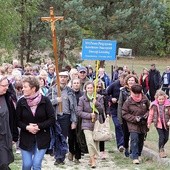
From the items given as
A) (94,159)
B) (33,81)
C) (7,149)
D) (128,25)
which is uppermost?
(128,25)

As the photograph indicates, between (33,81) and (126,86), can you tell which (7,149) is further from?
(126,86)

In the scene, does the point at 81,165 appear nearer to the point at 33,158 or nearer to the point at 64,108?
the point at 64,108

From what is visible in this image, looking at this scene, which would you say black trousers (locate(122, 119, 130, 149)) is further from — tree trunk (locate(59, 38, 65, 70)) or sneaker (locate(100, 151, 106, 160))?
tree trunk (locate(59, 38, 65, 70))

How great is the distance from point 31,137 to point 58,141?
2.30 meters

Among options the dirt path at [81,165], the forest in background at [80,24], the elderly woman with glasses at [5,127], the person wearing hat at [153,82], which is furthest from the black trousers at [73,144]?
the forest in background at [80,24]

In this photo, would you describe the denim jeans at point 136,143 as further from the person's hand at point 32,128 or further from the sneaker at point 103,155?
the person's hand at point 32,128

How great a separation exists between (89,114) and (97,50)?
7.24 ft

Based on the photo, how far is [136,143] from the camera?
9500mm

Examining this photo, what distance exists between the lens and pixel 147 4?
2964cm

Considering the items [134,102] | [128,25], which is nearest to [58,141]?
[134,102]

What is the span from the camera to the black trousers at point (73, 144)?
9641 millimetres

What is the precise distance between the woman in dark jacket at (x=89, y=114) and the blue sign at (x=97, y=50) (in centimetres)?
178

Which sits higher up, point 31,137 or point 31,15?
point 31,15

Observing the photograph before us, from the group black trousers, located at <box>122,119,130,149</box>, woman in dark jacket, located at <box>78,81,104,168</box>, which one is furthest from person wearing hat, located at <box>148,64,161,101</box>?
woman in dark jacket, located at <box>78,81,104,168</box>
